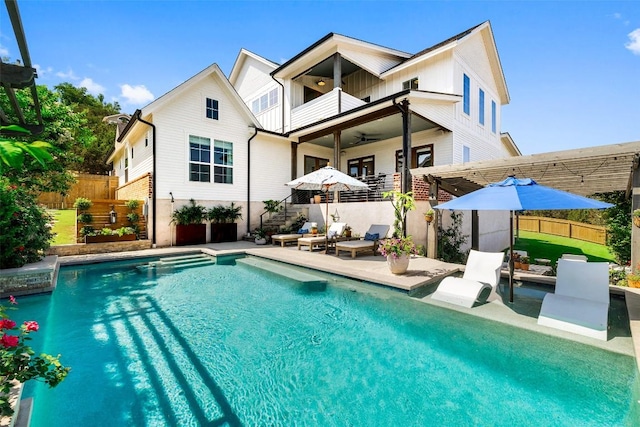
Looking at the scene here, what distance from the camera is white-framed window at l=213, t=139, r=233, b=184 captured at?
13.9m

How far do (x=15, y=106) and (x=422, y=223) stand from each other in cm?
1110

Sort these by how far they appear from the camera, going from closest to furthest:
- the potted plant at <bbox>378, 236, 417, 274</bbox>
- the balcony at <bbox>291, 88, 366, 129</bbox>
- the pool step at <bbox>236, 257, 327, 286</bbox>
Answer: the potted plant at <bbox>378, 236, 417, 274</bbox> → the pool step at <bbox>236, 257, 327, 286</bbox> → the balcony at <bbox>291, 88, 366, 129</bbox>

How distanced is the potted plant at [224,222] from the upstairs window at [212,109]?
4.43 metres

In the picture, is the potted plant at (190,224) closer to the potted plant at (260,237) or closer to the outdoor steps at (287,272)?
the potted plant at (260,237)

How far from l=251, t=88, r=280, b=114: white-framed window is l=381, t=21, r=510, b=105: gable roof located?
22.8 feet

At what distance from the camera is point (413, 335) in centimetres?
452

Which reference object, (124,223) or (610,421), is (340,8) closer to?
(124,223)

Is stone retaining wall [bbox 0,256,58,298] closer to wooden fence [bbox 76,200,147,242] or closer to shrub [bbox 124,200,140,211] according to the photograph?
wooden fence [bbox 76,200,147,242]

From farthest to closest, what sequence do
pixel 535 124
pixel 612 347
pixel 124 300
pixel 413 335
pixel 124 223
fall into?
1. pixel 535 124
2. pixel 124 223
3. pixel 124 300
4. pixel 413 335
5. pixel 612 347

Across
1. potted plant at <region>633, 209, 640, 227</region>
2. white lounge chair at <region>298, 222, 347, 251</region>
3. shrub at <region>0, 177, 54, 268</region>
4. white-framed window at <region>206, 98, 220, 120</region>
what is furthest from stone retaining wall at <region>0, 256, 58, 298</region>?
potted plant at <region>633, 209, 640, 227</region>

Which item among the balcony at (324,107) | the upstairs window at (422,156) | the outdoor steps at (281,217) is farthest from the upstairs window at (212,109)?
the upstairs window at (422,156)

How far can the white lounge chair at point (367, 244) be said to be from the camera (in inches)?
381

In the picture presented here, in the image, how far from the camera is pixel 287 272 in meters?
8.52

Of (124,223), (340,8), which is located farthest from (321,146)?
(124,223)
